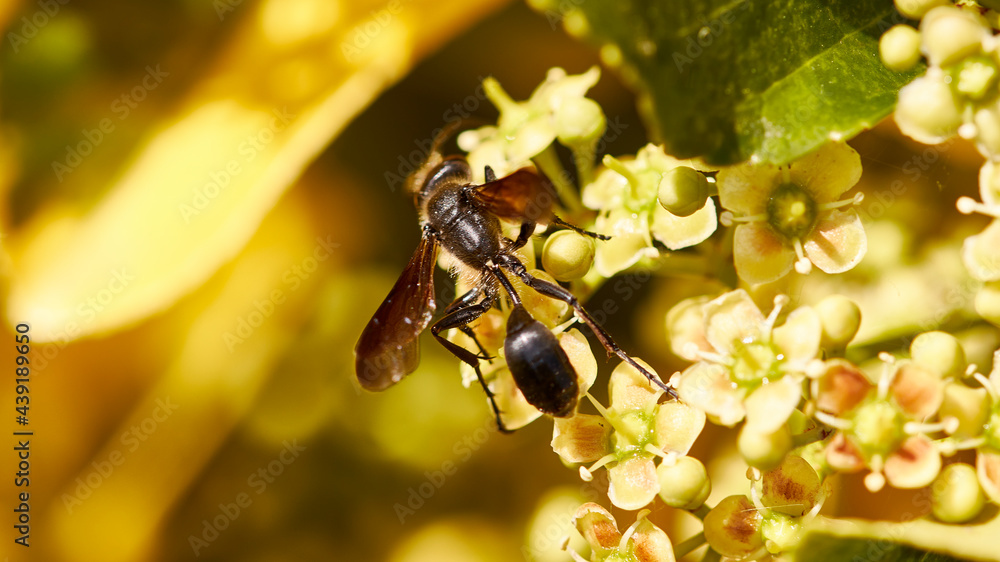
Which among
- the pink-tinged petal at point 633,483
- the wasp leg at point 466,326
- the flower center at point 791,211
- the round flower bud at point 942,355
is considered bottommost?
the pink-tinged petal at point 633,483

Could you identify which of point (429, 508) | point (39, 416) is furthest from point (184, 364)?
point (429, 508)

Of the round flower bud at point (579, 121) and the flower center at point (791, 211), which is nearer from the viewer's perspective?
the flower center at point (791, 211)

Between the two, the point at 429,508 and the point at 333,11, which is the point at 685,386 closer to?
the point at 429,508

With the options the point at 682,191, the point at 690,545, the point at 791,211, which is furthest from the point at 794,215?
the point at 690,545

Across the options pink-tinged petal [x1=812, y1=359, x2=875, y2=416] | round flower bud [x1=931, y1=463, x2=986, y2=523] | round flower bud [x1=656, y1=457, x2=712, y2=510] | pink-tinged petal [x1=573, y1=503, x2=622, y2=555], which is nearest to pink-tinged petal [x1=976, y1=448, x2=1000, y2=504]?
round flower bud [x1=931, y1=463, x2=986, y2=523]

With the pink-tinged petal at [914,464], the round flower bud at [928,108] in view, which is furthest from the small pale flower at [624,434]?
the round flower bud at [928,108]

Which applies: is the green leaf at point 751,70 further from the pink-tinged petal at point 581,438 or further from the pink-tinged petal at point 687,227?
the pink-tinged petal at point 581,438

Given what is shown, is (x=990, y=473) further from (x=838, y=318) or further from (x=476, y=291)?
(x=476, y=291)
